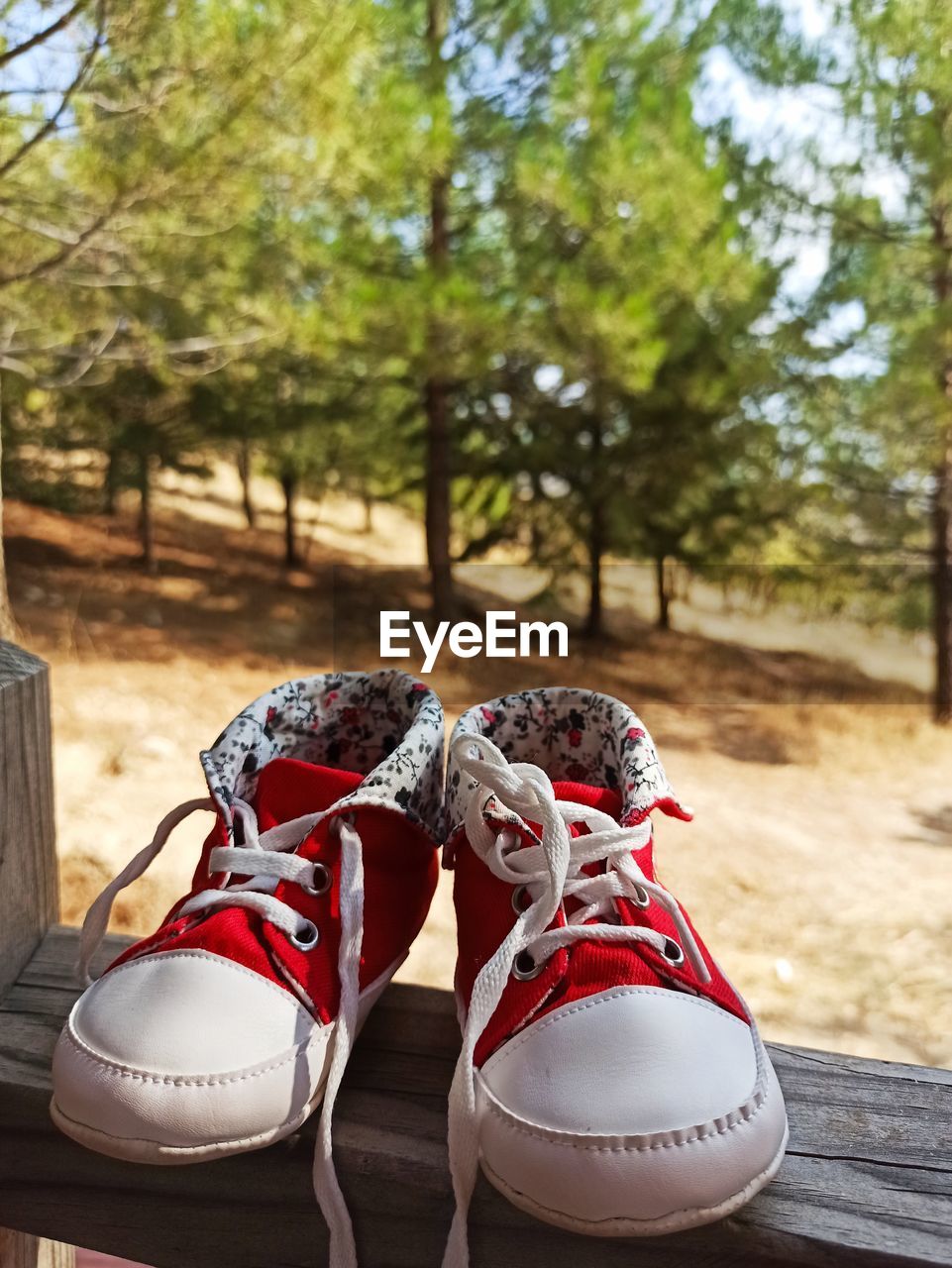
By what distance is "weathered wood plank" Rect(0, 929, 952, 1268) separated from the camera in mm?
418

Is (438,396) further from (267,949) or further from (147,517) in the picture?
(267,949)

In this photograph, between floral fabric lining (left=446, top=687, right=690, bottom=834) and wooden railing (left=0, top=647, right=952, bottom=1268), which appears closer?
wooden railing (left=0, top=647, right=952, bottom=1268)

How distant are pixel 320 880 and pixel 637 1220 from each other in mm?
212

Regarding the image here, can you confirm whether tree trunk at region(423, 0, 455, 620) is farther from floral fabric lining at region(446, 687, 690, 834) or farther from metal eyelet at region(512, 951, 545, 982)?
metal eyelet at region(512, 951, 545, 982)

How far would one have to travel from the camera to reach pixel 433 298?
11.1 ft

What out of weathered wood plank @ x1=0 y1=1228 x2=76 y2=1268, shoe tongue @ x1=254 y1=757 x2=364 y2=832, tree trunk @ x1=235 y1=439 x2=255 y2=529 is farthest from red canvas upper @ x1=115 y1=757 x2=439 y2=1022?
tree trunk @ x1=235 y1=439 x2=255 y2=529

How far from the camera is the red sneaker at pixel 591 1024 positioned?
0.39 metres

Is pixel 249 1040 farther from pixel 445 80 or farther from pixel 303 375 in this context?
pixel 303 375

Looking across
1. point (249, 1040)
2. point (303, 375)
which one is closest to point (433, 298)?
point (303, 375)

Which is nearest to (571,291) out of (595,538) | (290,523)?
(595,538)

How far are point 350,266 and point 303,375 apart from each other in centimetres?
65

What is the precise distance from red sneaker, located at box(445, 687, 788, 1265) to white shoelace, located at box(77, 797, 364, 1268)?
0.18 ft

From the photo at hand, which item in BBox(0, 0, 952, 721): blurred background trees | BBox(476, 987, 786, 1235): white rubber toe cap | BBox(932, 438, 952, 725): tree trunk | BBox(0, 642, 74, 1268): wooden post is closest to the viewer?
BBox(476, 987, 786, 1235): white rubber toe cap

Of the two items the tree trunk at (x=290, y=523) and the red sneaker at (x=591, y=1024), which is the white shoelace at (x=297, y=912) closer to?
the red sneaker at (x=591, y=1024)
